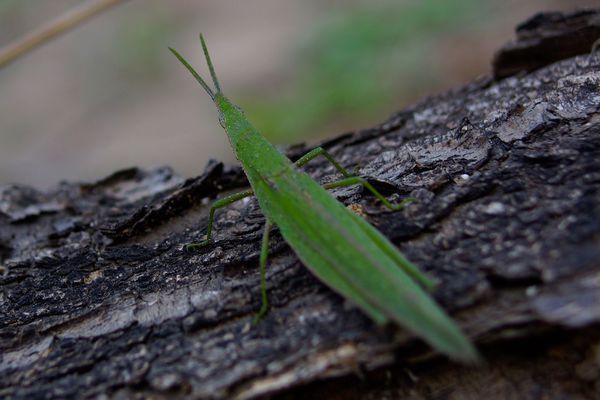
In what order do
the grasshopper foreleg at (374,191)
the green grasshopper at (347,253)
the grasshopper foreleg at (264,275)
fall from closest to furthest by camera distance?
the green grasshopper at (347,253)
the grasshopper foreleg at (264,275)
the grasshopper foreleg at (374,191)

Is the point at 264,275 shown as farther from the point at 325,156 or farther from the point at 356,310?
the point at 325,156

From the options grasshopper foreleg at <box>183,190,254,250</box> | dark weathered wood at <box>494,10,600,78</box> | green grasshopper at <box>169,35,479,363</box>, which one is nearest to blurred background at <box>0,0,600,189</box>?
dark weathered wood at <box>494,10,600,78</box>

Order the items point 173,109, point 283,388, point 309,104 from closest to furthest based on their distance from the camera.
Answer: point 283,388
point 309,104
point 173,109

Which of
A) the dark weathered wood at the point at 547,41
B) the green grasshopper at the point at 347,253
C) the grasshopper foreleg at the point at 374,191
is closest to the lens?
the green grasshopper at the point at 347,253

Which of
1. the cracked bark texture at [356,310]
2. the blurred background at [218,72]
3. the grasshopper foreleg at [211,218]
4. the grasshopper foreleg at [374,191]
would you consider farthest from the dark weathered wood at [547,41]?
the blurred background at [218,72]

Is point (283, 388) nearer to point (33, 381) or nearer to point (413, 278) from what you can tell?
point (413, 278)

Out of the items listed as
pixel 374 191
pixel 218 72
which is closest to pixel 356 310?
pixel 374 191

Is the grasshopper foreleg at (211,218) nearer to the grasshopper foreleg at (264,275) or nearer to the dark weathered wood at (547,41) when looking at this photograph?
the grasshopper foreleg at (264,275)

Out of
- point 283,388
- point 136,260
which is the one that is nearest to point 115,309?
point 136,260
